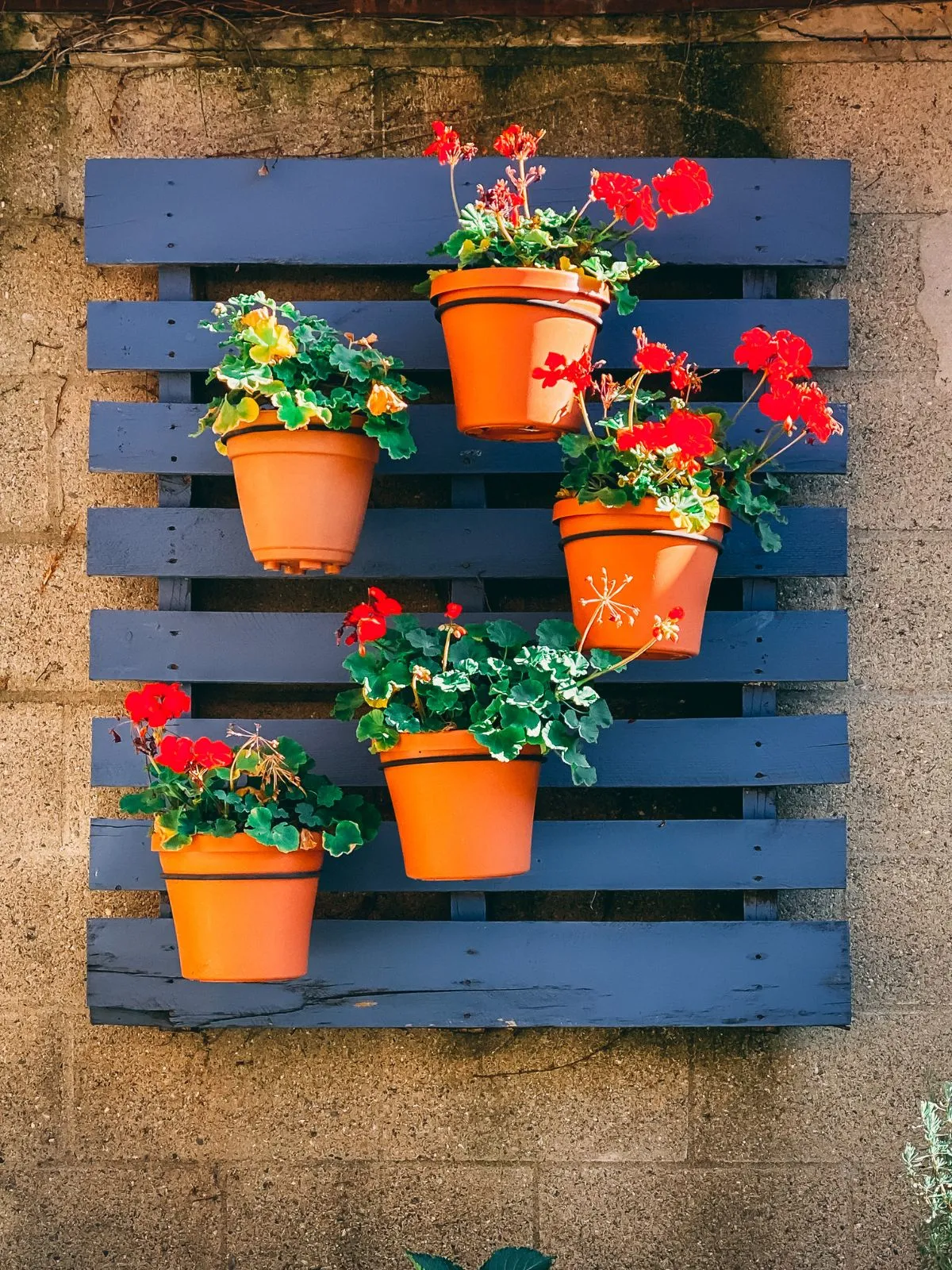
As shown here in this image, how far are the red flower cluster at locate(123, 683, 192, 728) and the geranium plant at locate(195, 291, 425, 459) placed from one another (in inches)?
17.4

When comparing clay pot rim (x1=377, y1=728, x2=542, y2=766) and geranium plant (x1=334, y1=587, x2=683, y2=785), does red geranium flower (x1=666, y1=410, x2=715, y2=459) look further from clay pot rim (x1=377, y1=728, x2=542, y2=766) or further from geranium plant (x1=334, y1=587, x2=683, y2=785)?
clay pot rim (x1=377, y1=728, x2=542, y2=766)

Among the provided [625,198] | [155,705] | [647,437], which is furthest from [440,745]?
[625,198]

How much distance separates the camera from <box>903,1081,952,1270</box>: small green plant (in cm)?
204

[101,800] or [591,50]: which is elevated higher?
[591,50]

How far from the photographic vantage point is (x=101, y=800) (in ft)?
8.01

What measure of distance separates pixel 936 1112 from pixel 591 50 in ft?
7.01

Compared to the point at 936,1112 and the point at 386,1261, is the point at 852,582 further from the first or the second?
the point at 386,1261

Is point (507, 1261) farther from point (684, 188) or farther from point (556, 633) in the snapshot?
point (684, 188)

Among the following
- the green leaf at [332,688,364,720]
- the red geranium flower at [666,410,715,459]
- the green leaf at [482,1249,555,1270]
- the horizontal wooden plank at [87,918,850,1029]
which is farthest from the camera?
the horizontal wooden plank at [87,918,850,1029]

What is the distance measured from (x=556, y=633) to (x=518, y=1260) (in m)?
1.04

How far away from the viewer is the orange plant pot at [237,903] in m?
2.10

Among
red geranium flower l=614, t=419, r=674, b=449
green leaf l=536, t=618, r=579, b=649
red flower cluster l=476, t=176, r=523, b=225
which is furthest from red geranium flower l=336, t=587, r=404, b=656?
red flower cluster l=476, t=176, r=523, b=225

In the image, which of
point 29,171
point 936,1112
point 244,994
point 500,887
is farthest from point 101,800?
point 936,1112

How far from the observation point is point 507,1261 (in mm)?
2084
